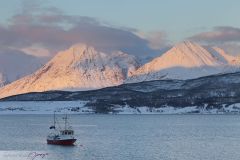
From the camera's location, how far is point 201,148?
444 feet

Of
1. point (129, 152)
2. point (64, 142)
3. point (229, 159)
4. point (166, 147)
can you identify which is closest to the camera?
point (229, 159)

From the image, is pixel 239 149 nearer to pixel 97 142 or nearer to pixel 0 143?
pixel 97 142

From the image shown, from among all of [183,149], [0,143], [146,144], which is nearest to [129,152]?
[183,149]

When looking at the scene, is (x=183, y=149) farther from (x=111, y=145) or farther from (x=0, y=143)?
(x=0, y=143)

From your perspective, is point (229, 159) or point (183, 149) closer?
point (229, 159)

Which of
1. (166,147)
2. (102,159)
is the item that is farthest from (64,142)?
(102,159)

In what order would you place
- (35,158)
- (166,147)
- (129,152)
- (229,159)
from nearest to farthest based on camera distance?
(35,158) → (229,159) → (129,152) → (166,147)

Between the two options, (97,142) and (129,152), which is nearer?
(129,152)

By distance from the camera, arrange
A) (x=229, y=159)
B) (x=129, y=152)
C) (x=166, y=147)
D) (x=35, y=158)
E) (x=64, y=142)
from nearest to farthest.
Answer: (x=35, y=158)
(x=229, y=159)
(x=129, y=152)
(x=166, y=147)
(x=64, y=142)

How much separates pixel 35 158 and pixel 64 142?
1576 inches

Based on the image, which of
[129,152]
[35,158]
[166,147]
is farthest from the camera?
[166,147]

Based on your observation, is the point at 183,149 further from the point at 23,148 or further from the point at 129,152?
the point at 23,148

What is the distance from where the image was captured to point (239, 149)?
132750mm

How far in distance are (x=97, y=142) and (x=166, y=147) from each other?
22185 millimetres
